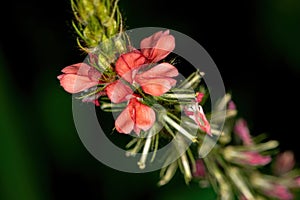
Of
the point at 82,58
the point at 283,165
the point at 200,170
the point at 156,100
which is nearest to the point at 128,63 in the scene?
the point at 156,100

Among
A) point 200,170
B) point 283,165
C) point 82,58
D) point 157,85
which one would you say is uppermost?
point 157,85

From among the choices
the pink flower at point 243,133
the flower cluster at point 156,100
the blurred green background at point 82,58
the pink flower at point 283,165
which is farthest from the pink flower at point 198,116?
the blurred green background at point 82,58

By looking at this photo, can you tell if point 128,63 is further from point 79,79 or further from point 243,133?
point 243,133

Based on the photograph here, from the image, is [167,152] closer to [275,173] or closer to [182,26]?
[275,173]

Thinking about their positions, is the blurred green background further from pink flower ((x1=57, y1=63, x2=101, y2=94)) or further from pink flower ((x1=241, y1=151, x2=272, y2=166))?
pink flower ((x1=57, y1=63, x2=101, y2=94))

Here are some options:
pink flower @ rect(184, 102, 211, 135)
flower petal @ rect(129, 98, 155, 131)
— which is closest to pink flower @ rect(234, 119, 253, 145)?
pink flower @ rect(184, 102, 211, 135)

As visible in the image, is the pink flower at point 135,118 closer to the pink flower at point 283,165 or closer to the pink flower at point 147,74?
the pink flower at point 147,74

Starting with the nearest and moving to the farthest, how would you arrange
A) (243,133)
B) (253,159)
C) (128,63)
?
(128,63), (253,159), (243,133)

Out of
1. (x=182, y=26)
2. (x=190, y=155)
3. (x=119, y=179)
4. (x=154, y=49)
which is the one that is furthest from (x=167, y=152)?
(x=182, y=26)
